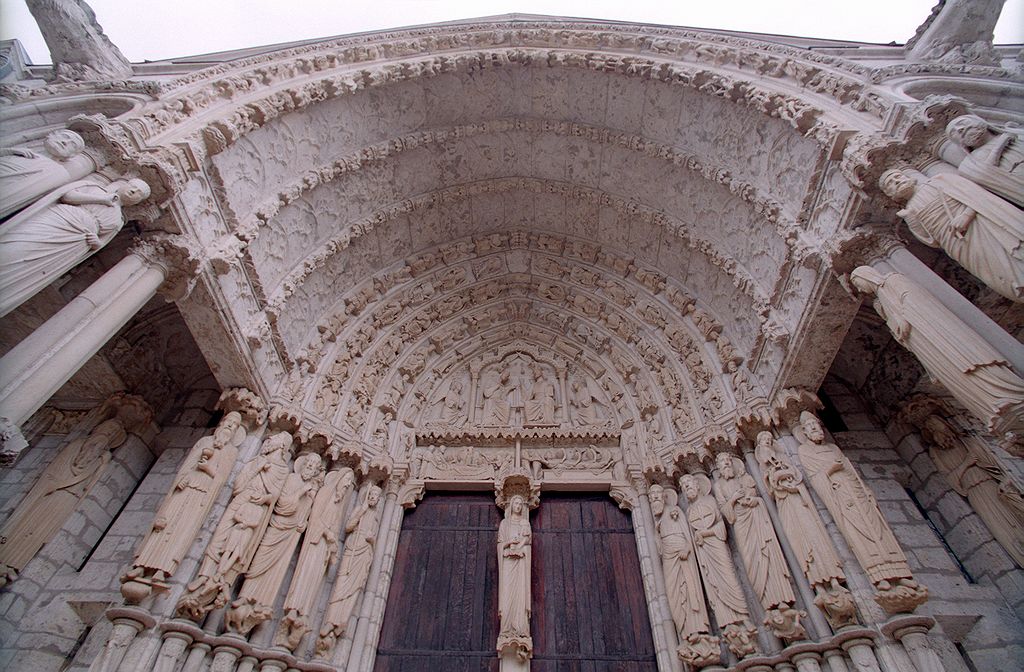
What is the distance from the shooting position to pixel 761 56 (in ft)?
19.4

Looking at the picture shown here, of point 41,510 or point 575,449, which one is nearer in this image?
point 41,510

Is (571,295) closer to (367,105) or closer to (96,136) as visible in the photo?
(367,105)

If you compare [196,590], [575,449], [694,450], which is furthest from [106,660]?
[694,450]

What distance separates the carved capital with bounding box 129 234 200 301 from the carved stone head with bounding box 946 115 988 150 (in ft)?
19.3

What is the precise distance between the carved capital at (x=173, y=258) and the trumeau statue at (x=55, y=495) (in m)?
2.06

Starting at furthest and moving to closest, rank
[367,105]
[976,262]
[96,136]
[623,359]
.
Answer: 1. [623,359]
2. [367,105]
3. [96,136]
4. [976,262]

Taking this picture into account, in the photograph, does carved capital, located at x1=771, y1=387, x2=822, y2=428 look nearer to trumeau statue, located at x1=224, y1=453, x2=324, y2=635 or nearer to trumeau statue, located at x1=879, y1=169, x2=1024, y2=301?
trumeau statue, located at x1=879, y1=169, x2=1024, y2=301

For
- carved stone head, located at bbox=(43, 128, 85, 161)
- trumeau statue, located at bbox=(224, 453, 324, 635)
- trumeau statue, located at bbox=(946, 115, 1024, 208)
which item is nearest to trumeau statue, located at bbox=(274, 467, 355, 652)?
trumeau statue, located at bbox=(224, 453, 324, 635)

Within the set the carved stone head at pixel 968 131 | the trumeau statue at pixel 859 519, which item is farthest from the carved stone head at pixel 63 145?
the trumeau statue at pixel 859 519

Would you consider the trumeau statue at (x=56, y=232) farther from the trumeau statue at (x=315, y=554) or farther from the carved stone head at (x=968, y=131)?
the carved stone head at (x=968, y=131)

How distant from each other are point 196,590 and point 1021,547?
21.6 ft

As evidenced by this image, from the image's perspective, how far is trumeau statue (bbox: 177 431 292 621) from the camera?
13.3 ft

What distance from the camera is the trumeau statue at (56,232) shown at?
3.04m

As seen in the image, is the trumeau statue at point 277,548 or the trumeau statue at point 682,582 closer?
the trumeau statue at point 277,548
